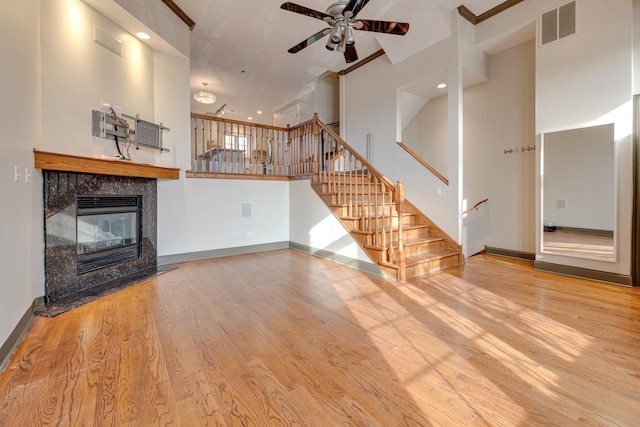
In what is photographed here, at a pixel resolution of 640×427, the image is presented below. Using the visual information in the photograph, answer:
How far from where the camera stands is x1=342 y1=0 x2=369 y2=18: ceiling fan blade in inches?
124

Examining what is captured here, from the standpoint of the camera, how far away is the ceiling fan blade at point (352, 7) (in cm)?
315

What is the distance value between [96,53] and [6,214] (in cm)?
249

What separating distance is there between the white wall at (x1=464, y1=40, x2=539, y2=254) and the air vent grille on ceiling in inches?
25.7

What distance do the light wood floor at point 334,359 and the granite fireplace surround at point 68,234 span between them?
0.48m

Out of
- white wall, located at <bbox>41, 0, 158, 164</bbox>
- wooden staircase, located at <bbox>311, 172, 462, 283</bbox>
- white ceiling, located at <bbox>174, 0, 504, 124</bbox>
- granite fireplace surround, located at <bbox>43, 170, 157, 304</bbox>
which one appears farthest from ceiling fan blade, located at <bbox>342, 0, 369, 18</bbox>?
granite fireplace surround, located at <bbox>43, 170, 157, 304</bbox>

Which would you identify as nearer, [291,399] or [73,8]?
[291,399]

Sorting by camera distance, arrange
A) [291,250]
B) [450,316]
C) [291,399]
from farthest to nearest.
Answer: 1. [291,250]
2. [450,316]
3. [291,399]

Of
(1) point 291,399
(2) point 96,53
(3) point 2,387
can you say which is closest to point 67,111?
(2) point 96,53

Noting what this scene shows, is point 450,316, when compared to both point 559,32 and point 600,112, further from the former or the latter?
point 559,32

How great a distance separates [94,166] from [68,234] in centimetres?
78

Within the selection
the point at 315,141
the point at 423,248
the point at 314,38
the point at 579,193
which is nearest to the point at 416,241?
the point at 423,248

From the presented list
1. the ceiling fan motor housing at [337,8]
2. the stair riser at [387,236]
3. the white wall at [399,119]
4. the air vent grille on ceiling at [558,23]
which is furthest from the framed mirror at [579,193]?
the ceiling fan motor housing at [337,8]

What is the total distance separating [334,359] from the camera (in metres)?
1.95

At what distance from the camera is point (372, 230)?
13.8 ft
